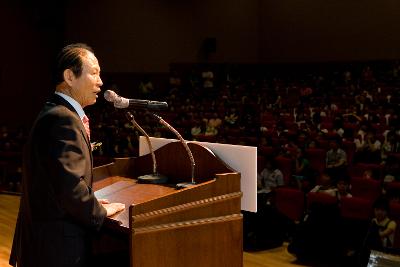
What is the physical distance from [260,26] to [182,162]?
485 inches

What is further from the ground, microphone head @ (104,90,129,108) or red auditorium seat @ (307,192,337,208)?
microphone head @ (104,90,129,108)

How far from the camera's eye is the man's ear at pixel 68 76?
4.06ft

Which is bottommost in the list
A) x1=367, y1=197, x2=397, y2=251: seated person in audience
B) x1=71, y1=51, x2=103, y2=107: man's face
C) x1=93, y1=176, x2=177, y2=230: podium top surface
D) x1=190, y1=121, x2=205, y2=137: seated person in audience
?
x1=367, y1=197, x2=397, y2=251: seated person in audience

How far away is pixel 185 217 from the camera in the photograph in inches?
49.6

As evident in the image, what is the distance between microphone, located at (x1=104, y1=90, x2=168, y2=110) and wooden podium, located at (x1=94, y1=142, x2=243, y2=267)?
0.52 feet

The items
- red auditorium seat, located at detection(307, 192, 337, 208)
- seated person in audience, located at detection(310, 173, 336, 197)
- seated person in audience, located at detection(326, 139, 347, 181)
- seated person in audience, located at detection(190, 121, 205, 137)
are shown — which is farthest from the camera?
seated person in audience, located at detection(190, 121, 205, 137)

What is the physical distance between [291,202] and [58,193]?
2.82 metres

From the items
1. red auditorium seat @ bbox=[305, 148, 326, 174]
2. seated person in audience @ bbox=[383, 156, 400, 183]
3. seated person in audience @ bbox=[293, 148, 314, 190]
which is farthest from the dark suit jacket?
red auditorium seat @ bbox=[305, 148, 326, 174]

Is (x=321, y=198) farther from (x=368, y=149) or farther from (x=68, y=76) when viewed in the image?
(x=68, y=76)

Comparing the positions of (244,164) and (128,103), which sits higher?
(128,103)

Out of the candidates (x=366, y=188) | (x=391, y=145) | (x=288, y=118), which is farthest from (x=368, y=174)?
(x=288, y=118)

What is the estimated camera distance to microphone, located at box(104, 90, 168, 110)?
1330 millimetres

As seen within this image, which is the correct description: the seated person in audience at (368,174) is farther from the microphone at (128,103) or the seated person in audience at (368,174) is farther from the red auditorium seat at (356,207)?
→ the microphone at (128,103)

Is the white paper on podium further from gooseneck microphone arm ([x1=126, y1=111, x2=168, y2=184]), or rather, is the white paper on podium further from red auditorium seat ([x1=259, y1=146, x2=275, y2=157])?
red auditorium seat ([x1=259, y1=146, x2=275, y2=157])
